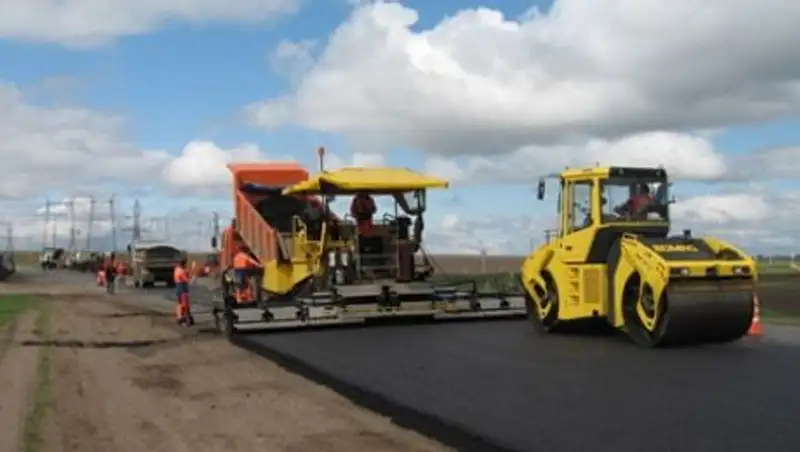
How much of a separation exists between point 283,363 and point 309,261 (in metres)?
6.23

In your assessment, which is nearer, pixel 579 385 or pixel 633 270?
pixel 579 385

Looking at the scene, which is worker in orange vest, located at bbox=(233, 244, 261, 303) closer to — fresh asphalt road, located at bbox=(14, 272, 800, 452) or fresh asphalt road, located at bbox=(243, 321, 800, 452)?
fresh asphalt road, located at bbox=(14, 272, 800, 452)

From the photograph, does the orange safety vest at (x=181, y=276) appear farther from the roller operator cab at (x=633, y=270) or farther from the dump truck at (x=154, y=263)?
the dump truck at (x=154, y=263)

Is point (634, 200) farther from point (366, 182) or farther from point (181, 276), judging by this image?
point (181, 276)

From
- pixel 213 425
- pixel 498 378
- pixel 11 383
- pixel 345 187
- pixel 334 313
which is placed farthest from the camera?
pixel 345 187

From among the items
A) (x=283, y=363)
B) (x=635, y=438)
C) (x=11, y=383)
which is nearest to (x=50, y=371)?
(x=11, y=383)

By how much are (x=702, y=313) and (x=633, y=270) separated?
A: 1.04 m

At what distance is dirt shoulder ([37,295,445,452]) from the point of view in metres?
7.98

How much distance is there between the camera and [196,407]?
9773 mm

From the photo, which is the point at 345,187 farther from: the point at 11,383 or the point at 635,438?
the point at 635,438

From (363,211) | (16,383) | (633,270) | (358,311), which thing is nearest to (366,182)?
(363,211)

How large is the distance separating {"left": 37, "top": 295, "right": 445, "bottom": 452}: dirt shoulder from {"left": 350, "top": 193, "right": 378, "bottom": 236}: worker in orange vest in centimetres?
380

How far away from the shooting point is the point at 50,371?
12.9 meters

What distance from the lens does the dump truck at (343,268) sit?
16500mm
